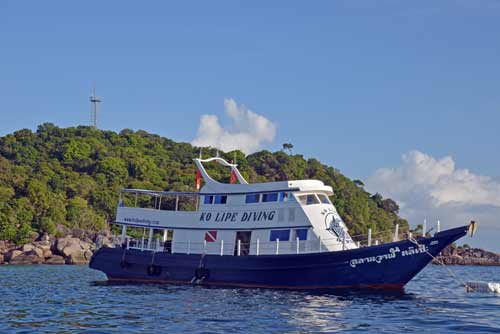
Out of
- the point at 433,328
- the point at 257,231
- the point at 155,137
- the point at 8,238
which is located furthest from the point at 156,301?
the point at 155,137

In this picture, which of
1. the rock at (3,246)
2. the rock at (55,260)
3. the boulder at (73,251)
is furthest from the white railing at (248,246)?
the rock at (3,246)

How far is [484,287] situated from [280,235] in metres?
10.2

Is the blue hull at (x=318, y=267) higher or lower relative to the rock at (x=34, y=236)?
lower

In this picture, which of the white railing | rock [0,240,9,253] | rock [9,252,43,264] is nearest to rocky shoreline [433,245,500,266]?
rock [9,252,43,264]

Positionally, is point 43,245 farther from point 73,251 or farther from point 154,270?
point 154,270

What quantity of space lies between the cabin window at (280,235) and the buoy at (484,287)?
906 centimetres

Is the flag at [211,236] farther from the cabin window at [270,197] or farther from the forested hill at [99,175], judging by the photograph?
the forested hill at [99,175]

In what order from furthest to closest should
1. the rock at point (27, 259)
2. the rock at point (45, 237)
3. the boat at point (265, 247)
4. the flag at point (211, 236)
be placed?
the rock at point (45, 237) < the rock at point (27, 259) < the flag at point (211, 236) < the boat at point (265, 247)

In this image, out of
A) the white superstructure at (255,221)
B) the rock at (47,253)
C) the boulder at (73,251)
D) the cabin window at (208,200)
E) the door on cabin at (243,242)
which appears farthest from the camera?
the boulder at (73,251)

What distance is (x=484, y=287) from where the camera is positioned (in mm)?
31062

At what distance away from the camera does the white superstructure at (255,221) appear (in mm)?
31516

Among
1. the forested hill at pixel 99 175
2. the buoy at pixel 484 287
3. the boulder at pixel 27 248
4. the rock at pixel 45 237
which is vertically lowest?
the buoy at pixel 484 287

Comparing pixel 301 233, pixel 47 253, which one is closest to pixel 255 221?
pixel 301 233

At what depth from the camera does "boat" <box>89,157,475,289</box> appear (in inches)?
1144
